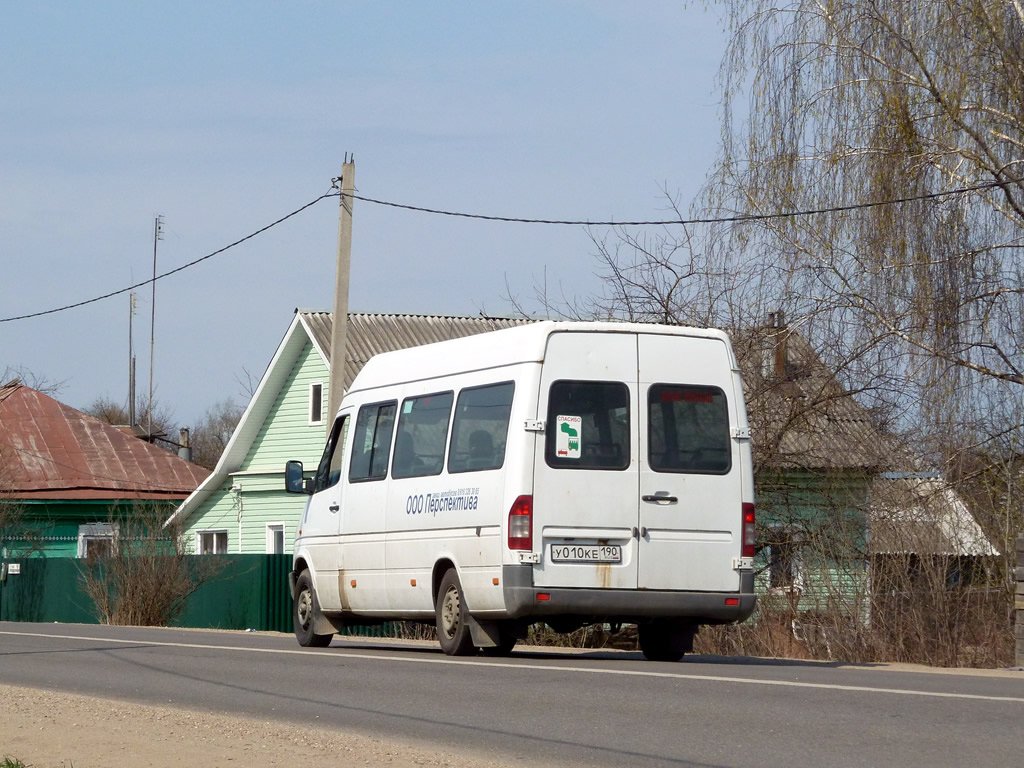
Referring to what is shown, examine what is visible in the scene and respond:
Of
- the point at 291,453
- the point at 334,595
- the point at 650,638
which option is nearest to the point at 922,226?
the point at 650,638

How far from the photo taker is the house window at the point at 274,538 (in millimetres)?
38688

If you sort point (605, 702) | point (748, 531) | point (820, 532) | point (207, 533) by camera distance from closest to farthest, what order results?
1. point (605, 702)
2. point (748, 531)
3. point (820, 532)
4. point (207, 533)

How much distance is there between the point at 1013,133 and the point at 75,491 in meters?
31.9

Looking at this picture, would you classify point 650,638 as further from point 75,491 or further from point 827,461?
point 75,491

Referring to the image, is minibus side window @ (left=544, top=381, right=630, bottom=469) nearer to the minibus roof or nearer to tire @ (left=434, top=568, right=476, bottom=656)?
the minibus roof

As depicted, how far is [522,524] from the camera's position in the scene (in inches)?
499

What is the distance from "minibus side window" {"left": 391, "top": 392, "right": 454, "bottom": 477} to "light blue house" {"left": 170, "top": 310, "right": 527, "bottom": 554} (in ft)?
69.6

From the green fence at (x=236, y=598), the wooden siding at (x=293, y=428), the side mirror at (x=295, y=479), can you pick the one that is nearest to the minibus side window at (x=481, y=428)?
the side mirror at (x=295, y=479)

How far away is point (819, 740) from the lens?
25.4ft

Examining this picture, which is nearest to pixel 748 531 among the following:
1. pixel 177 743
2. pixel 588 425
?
Result: pixel 588 425

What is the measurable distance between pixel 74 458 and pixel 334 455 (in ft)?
104

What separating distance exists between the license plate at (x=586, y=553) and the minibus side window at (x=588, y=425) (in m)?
0.64

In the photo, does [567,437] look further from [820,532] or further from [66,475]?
[66,475]

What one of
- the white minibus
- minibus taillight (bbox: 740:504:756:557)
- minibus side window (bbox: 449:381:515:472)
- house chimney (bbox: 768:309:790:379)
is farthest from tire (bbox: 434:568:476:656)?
house chimney (bbox: 768:309:790:379)
